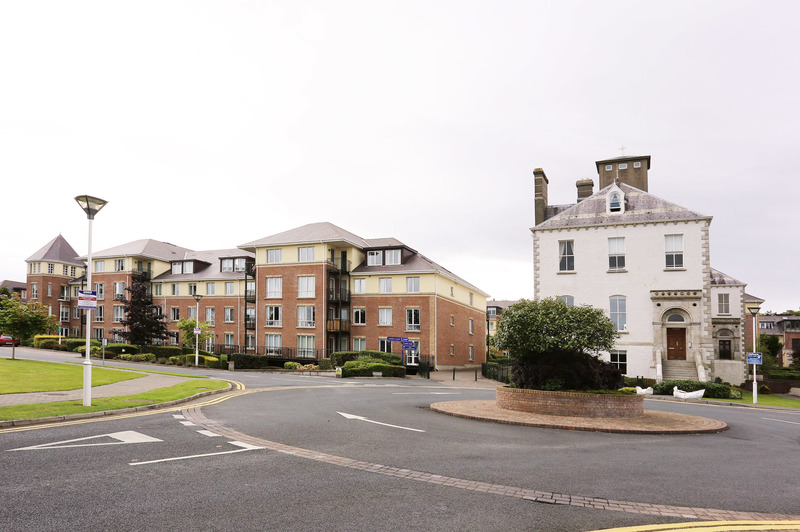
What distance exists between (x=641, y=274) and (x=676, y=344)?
4.89m

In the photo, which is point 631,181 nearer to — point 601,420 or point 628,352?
point 628,352

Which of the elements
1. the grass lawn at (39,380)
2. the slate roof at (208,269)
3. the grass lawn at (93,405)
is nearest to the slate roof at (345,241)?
the slate roof at (208,269)

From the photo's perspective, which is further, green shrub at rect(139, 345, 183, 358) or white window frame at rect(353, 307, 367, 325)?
white window frame at rect(353, 307, 367, 325)

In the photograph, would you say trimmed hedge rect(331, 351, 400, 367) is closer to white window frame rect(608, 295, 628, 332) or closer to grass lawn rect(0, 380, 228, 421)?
white window frame rect(608, 295, 628, 332)

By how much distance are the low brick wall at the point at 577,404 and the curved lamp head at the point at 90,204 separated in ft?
45.6

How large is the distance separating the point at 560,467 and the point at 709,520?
278 centimetres

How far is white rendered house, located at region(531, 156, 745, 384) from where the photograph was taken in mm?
32469

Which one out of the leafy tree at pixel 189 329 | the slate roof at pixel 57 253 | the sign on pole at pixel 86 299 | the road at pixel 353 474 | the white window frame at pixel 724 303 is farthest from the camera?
the slate roof at pixel 57 253

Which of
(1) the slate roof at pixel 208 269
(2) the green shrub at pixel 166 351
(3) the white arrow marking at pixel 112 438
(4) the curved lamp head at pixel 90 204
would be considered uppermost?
(1) the slate roof at pixel 208 269

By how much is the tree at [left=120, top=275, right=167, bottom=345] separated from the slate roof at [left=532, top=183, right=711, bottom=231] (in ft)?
136

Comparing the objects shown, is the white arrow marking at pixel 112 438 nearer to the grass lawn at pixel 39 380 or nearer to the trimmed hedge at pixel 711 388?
the grass lawn at pixel 39 380

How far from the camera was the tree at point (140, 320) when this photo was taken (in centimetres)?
5431

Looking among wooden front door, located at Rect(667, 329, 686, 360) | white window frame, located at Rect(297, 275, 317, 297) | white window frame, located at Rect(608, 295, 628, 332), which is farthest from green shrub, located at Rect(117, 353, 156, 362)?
wooden front door, located at Rect(667, 329, 686, 360)

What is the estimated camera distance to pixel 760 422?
17062 mm
